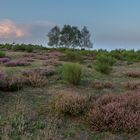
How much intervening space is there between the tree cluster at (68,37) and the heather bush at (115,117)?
57.0 metres

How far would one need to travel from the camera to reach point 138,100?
873 cm

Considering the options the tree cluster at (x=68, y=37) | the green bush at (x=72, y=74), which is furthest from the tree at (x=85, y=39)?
the green bush at (x=72, y=74)

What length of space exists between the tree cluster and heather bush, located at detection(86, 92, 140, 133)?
5701 cm

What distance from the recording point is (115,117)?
300 inches

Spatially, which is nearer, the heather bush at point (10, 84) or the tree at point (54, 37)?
the heather bush at point (10, 84)

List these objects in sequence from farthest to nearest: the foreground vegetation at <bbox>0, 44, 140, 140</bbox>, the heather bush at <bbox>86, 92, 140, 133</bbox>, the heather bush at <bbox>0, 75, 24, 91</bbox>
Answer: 1. the heather bush at <bbox>0, 75, 24, 91</bbox>
2. the heather bush at <bbox>86, 92, 140, 133</bbox>
3. the foreground vegetation at <bbox>0, 44, 140, 140</bbox>

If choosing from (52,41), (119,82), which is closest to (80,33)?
(52,41)

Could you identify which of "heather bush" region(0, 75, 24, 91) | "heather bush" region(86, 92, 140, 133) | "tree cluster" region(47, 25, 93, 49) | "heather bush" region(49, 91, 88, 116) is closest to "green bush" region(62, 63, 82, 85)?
"heather bush" region(0, 75, 24, 91)

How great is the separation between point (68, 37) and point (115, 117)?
59.3 meters

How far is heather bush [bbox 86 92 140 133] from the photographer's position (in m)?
7.43

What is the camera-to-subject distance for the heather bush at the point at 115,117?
7.43m

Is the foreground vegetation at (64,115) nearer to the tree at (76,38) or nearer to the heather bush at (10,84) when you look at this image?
the heather bush at (10,84)

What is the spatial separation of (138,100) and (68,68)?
509 cm

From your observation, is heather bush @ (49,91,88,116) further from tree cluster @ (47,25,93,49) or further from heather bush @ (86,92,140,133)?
tree cluster @ (47,25,93,49)
